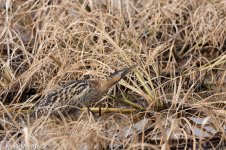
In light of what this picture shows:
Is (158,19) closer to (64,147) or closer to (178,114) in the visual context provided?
(178,114)

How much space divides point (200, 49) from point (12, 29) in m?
1.83

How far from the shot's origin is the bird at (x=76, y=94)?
18.7ft

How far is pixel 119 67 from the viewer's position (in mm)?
6488

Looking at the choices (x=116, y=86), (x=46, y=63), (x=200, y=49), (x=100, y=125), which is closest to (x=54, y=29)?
(x=46, y=63)

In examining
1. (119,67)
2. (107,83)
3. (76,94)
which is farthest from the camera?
(119,67)

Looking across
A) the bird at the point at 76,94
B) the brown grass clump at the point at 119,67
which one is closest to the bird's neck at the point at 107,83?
the bird at the point at 76,94

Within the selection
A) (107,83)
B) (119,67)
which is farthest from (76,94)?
(119,67)

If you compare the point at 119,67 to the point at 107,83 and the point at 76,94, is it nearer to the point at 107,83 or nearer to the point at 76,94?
the point at 107,83

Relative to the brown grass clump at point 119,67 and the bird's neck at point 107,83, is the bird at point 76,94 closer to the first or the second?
the bird's neck at point 107,83

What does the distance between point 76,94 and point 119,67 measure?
817 mm

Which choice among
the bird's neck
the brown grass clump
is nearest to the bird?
the bird's neck

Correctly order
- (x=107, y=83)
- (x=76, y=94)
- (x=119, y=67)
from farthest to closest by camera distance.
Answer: (x=119, y=67), (x=107, y=83), (x=76, y=94)

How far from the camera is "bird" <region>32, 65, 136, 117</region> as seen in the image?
5.70 m

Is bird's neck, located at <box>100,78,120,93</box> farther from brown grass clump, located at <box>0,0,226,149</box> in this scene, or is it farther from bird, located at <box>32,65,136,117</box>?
brown grass clump, located at <box>0,0,226,149</box>
